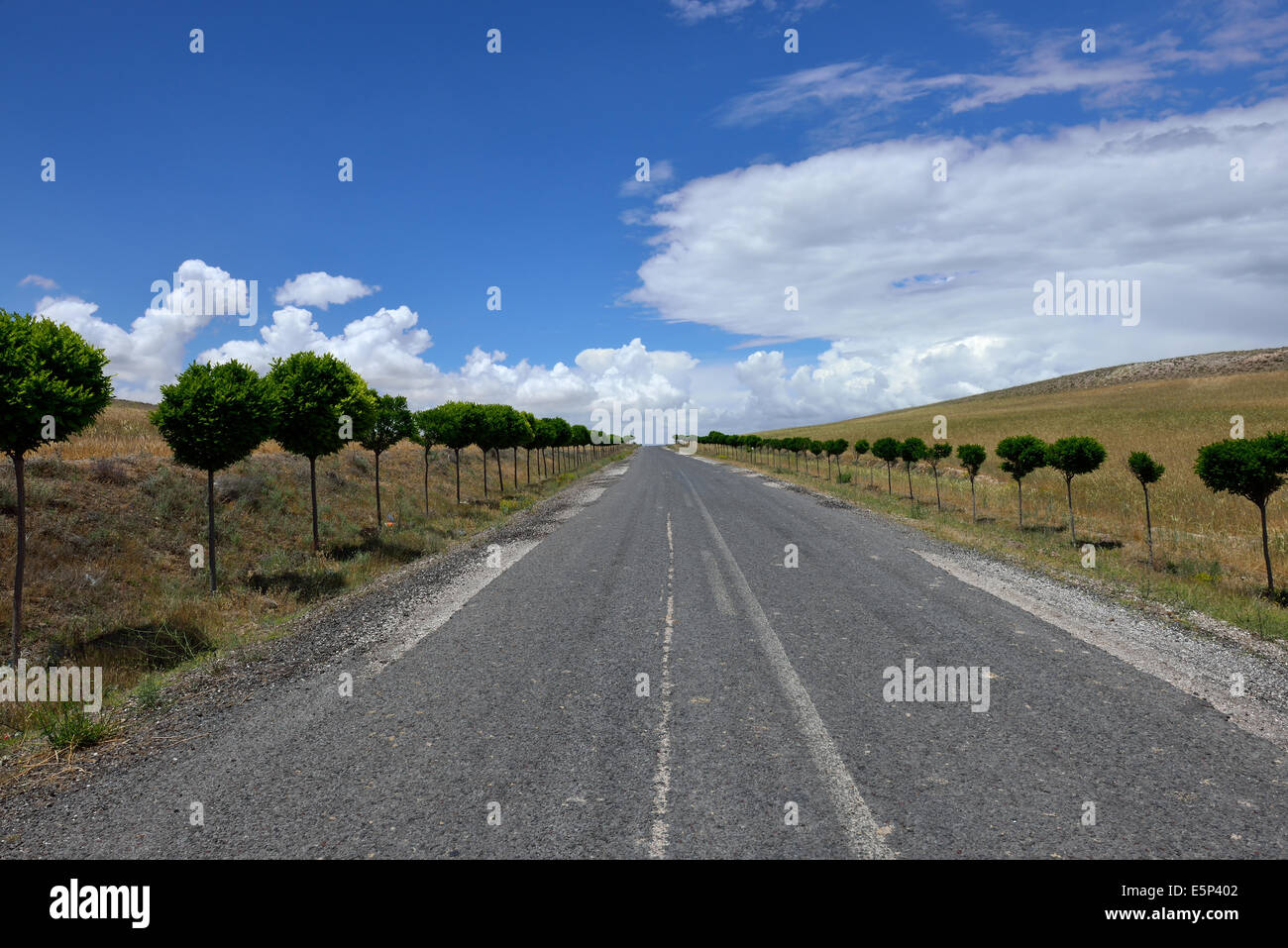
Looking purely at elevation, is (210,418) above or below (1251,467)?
above

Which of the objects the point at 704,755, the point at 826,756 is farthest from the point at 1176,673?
the point at 704,755

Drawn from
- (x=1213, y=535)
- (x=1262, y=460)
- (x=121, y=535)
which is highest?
(x=1262, y=460)

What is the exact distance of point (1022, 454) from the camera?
23.6 meters

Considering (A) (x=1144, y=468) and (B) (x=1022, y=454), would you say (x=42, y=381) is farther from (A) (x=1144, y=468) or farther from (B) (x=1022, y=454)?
(B) (x=1022, y=454)

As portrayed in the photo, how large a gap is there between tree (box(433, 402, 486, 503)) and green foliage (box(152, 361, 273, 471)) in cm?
1507

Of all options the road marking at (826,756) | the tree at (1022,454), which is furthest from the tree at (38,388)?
the tree at (1022,454)

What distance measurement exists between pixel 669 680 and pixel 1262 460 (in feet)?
49.1

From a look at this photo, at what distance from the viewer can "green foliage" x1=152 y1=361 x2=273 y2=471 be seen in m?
13.1

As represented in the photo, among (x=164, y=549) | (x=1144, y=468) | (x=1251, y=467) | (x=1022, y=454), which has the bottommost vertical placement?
(x=164, y=549)

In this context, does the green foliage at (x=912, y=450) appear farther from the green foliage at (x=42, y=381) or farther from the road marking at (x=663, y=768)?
the green foliage at (x=42, y=381)

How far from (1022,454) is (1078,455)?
7.74ft
